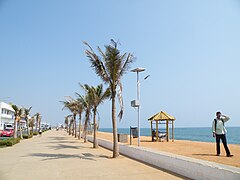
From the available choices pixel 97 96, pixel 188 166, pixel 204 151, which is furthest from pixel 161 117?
pixel 188 166

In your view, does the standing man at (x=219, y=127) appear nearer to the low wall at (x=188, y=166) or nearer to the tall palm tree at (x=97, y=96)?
the low wall at (x=188, y=166)

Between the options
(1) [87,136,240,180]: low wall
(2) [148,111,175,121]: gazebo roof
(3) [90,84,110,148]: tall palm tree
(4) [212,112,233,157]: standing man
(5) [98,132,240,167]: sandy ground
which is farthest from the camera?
(2) [148,111,175,121]: gazebo roof

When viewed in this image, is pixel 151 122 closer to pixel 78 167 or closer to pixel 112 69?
pixel 112 69

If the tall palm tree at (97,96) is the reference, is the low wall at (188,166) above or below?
below

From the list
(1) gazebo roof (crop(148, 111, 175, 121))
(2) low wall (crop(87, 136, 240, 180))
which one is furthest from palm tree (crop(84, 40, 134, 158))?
(1) gazebo roof (crop(148, 111, 175, 121))

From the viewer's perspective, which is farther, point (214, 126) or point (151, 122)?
point (151, 122)

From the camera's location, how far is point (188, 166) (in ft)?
22.4

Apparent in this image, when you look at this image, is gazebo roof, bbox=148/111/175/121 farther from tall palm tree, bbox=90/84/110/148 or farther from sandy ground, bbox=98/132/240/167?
tall palm tree, bbox=90/84/110/148

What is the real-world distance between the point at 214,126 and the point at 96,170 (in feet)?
16.9

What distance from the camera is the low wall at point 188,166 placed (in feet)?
18.1

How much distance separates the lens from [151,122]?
73.3 ft

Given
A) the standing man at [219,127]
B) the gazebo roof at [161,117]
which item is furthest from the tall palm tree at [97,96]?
the standing man at [219,127]

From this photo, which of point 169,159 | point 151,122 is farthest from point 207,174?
point 151,122

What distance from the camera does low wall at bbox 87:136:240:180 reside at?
18.1ft
